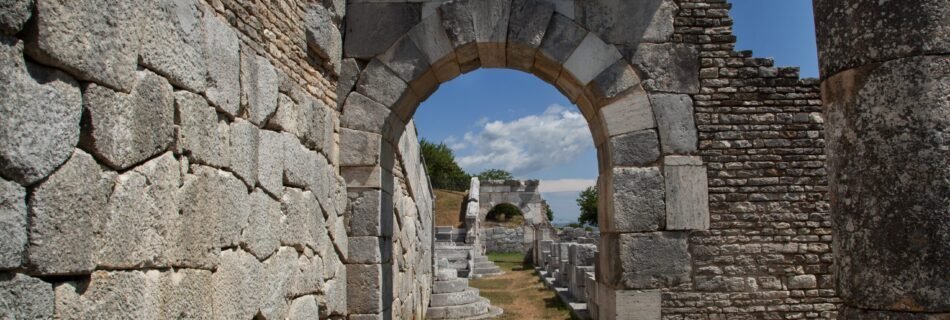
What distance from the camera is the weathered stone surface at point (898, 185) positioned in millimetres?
3074

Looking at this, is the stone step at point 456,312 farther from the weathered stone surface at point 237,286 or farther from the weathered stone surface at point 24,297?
the weathered stone surface at point 24,297

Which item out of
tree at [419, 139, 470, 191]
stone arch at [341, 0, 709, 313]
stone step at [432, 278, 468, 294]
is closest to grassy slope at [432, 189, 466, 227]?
tree at [419, 139, 470, 191]

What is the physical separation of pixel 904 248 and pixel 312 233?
3.84 metres

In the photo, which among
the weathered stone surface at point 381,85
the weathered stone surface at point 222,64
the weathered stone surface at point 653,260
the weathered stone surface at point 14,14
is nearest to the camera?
the weathered stone surface at point 14,14

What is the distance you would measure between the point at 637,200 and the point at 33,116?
4.80 m

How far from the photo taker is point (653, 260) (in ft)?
19.6

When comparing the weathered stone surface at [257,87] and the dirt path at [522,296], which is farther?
the dirt path at [522,296]

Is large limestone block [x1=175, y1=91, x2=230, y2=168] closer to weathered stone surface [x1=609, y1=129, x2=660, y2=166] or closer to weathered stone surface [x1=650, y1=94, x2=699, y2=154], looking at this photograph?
weathered stone surface [x1=609, y1=129, x2=660, y2=166]

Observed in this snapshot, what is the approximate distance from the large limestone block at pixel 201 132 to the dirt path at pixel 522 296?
788 centimetres

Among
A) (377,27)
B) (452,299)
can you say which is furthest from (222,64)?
(452,299)

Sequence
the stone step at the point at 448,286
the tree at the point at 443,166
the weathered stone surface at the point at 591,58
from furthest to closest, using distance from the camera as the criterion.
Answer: the tree at the point at 443,166
the stone step at the point at 448,286
the weathered stone surface at the point at 591,58

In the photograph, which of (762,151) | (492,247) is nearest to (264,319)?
(762,151)

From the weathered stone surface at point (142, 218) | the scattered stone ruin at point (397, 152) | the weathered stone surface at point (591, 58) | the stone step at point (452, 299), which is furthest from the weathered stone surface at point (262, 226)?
the stone step at point (452, 299)

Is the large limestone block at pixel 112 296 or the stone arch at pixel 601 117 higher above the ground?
the stone arch at pixel 601 117
